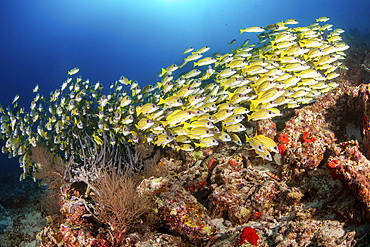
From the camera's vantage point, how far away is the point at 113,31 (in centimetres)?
12794

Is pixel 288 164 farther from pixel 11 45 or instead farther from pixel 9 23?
pixel 9 23

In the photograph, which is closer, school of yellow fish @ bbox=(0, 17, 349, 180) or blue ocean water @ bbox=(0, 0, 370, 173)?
school of yellow fish @ bbox=(0, 17, 349, 180)

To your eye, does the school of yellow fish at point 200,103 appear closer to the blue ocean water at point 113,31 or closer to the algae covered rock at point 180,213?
the algae covered rock at point 180,213

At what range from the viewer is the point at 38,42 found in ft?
286

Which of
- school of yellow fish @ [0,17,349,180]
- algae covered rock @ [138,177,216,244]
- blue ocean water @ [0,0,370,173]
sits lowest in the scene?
algae covered rock @ [138,177,216,244]

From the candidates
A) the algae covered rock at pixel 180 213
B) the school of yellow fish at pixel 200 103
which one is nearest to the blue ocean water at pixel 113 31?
the school of yellow fish at pixel 200 103

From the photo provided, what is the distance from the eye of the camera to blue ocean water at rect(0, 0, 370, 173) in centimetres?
7219

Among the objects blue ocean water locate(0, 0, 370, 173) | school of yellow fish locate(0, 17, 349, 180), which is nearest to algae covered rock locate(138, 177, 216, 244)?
school of yellow fish locate(0, 17, 349, 180)

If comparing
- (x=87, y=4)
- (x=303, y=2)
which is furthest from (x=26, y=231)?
(x=303, y=2)

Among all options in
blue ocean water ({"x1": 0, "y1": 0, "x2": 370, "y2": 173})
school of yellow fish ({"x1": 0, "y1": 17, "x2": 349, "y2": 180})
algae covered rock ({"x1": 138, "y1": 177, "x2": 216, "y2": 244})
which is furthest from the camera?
blue ocean water ({"x1": 0, "y1": 0, "x2": 370, "y2": 173})

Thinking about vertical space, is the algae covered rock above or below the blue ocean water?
below

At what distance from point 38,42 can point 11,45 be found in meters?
14.3

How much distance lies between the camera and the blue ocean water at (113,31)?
72.2 meters

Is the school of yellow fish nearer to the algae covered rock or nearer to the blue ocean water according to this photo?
the algae covered rock
